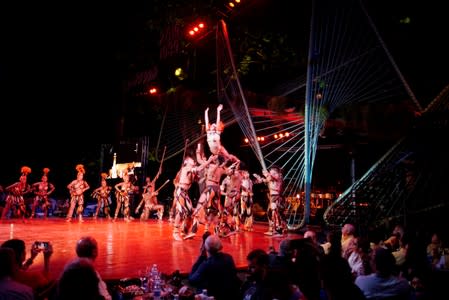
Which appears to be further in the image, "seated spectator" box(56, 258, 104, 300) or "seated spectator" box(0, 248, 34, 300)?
"seated spectator" box(0, 248, 34, 300)

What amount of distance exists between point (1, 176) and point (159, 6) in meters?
12.2

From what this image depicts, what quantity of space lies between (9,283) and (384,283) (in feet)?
9.86

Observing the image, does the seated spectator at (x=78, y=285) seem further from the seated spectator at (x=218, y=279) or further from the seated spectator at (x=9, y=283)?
the seated spectator at (x=218, y=279)

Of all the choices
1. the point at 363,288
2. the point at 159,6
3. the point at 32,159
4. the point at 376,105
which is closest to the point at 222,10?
the point at 159,6

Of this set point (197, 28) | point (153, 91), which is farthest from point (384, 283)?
point (153, 91)

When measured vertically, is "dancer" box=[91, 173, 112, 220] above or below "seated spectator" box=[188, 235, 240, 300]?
above

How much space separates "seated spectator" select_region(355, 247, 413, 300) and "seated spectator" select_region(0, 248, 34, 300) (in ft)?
9.03

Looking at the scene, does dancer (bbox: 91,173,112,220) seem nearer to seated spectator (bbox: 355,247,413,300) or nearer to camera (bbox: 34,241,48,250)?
camera (bbox: 34,241,48,250)

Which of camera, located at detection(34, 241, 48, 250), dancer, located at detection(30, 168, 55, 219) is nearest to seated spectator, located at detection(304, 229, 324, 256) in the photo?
camera, located at detection(34, 241, 48, 250)

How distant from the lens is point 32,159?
2100 centimetres

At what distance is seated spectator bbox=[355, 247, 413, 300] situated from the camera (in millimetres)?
3488

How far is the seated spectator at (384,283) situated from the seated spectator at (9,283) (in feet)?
9.03

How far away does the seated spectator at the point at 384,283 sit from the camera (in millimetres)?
3488

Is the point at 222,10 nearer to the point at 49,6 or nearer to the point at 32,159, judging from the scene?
the point at 49,6
